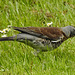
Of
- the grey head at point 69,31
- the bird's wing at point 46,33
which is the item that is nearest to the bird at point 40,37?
the bird's wing at point 46,33

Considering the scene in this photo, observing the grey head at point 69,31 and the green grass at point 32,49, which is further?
the grey head at point 69,31

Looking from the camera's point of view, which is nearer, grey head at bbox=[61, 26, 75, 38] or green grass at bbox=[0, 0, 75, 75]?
green grass at bbox=[0, 0, 75, 75]

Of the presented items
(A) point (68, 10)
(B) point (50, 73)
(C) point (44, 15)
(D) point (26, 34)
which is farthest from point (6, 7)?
(B) point (50, 73)

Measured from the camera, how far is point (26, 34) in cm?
530

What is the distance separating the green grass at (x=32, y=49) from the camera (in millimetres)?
4809

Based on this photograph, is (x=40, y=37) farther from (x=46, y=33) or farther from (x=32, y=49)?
(x=32, y=49)

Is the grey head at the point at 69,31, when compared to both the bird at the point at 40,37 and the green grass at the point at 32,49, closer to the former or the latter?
the bird at the point at 40,37

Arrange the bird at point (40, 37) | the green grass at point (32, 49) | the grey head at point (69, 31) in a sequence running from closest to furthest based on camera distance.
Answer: the green grass at point (32, 49), the bird at point (40, 37), the grey head at point (69, 31)

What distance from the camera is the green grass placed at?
15.8 feet

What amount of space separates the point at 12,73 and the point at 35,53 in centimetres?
90

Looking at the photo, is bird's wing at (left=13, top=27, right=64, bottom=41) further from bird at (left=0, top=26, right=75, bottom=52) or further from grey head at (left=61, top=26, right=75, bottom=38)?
grey head at (left=61, top=26, right=75, bottom=38)

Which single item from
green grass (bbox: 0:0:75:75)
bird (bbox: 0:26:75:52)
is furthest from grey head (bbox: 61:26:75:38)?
green grass (bbox: 0:0:75:75)

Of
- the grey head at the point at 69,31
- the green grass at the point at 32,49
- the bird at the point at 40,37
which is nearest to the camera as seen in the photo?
the green grass at the point at 32,49

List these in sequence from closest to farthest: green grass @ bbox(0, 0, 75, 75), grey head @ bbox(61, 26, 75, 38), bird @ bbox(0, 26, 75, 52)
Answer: green grass @ bbox(0, 0, 75, 75) → bird @ bbox(0, 26, 75, 52) → grey head @ bbox(61, 26, 75, 38)
